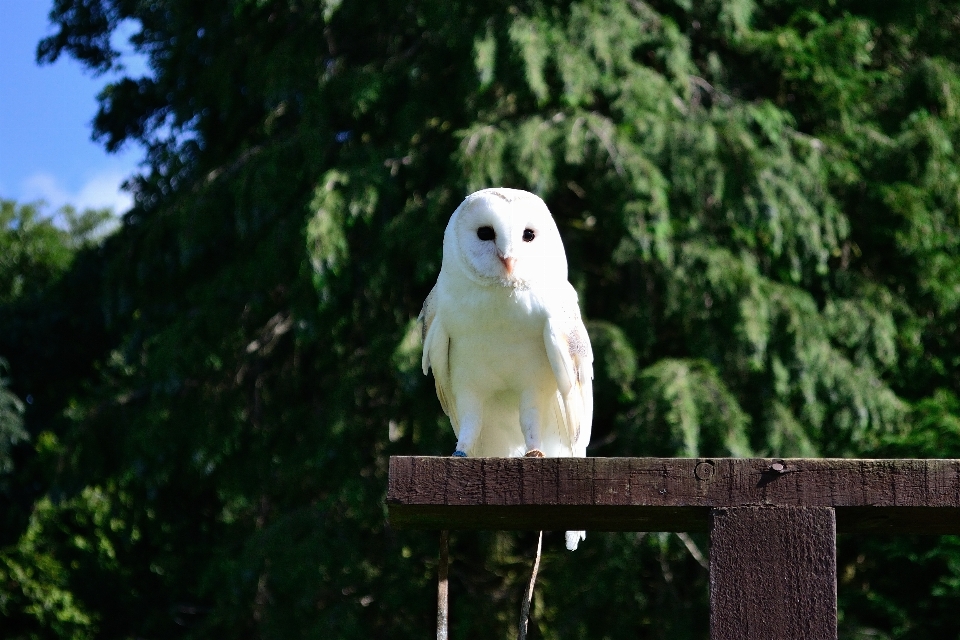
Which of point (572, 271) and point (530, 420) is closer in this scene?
point (530, 420)

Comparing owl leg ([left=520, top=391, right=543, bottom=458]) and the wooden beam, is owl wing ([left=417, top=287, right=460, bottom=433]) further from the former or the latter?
the wooden beam

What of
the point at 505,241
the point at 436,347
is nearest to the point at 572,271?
the point at 436,347

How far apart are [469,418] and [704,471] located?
1.32m

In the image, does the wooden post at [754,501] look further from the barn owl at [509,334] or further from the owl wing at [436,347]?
the owl wing at [436,347]

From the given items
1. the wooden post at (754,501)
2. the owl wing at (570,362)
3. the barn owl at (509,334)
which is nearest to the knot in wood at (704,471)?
the wooden post at (754,501)

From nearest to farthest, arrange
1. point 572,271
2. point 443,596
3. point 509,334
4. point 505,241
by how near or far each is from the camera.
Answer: point 443,596 < point 505,241 < point 509,334 < point 572,271

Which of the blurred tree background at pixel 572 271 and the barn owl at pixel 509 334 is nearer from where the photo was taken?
the barn owl at pixel 509 334

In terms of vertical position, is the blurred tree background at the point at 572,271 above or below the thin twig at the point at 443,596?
above

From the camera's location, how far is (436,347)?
3.29 m

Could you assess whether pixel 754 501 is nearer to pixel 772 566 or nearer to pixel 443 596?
pixel 772 566

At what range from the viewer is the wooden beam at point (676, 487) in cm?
194

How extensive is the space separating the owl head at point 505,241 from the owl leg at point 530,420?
31cm

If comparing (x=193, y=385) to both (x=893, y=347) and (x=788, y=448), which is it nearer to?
(x=788, y=448)

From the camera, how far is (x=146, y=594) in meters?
10.5
